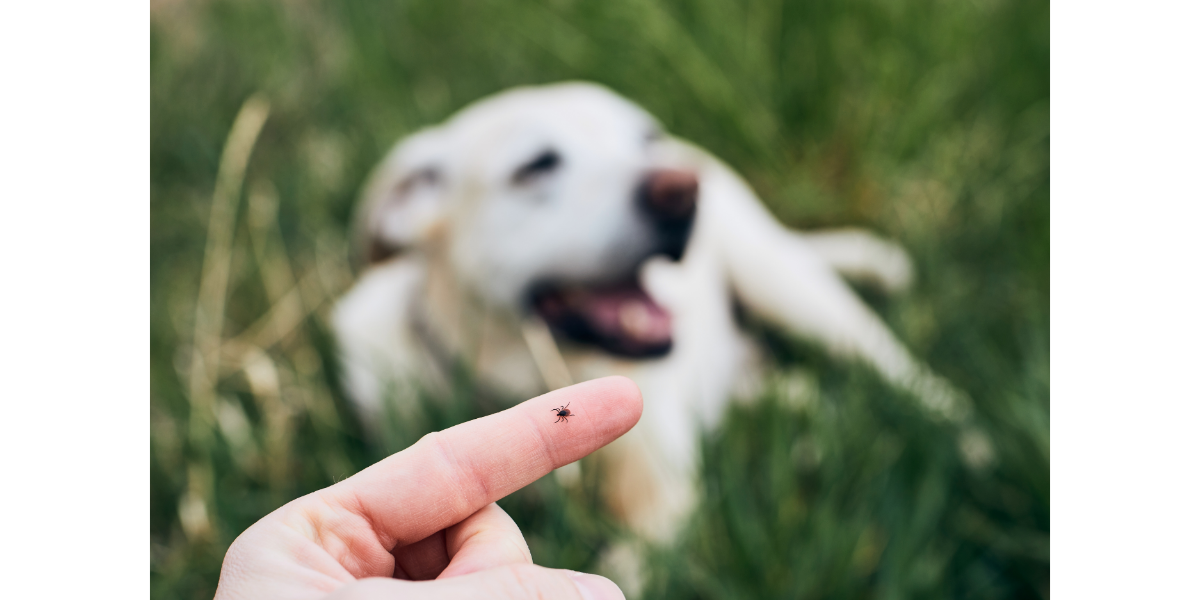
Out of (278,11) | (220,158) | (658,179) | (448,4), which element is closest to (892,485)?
(658,179)

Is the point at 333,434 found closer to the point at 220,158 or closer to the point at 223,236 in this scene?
the point at 223,236

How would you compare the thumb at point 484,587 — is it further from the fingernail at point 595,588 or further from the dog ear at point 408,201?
the dog ear at point 408,201

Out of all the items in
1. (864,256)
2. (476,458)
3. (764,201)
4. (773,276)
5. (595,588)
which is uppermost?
(764,201)

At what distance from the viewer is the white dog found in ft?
4.97

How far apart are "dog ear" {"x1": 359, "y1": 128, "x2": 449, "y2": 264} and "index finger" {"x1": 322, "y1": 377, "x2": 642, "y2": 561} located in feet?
3.12

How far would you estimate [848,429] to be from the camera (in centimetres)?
152

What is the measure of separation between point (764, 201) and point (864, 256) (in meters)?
0.39

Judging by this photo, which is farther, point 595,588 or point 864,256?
point 864,256

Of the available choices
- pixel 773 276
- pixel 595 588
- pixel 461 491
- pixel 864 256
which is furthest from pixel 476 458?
pixel 864 256

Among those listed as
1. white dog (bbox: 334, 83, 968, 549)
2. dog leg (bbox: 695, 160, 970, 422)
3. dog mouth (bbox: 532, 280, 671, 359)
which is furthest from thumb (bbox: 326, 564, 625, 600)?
dog leg (bbox: 695, 160, 970, 422)

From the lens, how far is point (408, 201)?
177 cm

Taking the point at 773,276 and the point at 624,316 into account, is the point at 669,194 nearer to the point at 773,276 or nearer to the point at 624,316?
the point at 624,316

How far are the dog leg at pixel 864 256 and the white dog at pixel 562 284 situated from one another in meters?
0.29

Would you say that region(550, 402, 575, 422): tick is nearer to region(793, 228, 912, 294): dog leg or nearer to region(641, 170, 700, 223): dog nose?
region(641, 170, 700, 223): dog nose
